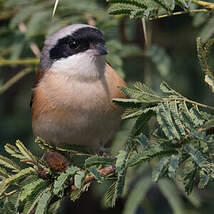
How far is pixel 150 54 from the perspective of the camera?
5.23 m

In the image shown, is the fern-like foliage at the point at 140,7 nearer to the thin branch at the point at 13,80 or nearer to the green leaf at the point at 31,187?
the green leaf at the point at 31,187

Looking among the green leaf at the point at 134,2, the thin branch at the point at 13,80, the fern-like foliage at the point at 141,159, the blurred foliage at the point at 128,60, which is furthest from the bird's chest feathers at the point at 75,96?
the green leaf at the point at 134,2

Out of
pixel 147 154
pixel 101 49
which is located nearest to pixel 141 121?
pixel 147 154

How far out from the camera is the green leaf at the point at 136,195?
15.0ft

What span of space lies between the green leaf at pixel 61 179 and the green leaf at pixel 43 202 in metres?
0.10

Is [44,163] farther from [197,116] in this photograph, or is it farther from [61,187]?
[197,116]

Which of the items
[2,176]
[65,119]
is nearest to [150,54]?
[65,119]

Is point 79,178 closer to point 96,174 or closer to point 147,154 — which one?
point 96,174

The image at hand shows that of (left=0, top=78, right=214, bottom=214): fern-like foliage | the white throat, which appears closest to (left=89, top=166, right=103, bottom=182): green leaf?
(left=0, top=78, right=214, bottom=214): fern-like foliage

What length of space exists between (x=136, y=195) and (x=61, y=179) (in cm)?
212

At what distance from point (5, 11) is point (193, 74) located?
2.23 metres

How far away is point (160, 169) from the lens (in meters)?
2.27

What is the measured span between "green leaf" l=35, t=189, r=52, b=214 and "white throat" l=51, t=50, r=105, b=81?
163 centimetres

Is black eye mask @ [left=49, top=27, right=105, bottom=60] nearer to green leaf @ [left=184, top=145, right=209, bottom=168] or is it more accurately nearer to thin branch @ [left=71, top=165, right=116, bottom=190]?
thin branch @ [left=71, top=165, right=116, bottom=190]
